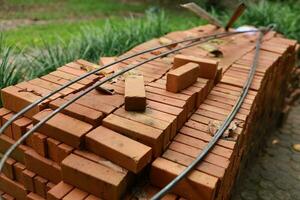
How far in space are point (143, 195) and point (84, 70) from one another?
1.27 m

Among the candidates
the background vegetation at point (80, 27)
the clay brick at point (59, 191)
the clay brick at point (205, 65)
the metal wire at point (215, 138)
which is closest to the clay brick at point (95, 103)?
the clay brick at point (59, 191)

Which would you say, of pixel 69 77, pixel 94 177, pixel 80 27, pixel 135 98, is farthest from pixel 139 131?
pixel 80 27

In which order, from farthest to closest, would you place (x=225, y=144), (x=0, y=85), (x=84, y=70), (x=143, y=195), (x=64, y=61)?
(x=64, y=61) → (x=0, y=85) → (x=84, y=70) → (x=225, y=144) → (x=143, y=195)

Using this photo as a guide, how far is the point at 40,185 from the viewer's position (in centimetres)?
191

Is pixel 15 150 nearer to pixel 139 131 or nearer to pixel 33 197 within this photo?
pixel 33 197

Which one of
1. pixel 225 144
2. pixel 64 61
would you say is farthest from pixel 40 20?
pixel 225 144

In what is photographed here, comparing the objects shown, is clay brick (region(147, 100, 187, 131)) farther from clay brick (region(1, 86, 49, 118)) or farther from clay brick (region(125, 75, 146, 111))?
clay brick (region(1, 86, 49, 118))

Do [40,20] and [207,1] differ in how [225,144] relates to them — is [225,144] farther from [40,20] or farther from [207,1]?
[207,1]

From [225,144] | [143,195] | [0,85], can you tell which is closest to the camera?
[143,195]

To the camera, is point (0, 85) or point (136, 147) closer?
point (136, 147)

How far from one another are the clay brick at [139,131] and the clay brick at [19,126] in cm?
54

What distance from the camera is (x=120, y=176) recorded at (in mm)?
1576

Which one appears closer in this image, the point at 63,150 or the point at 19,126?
the point at 63,150

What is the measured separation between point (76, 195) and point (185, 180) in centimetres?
53
